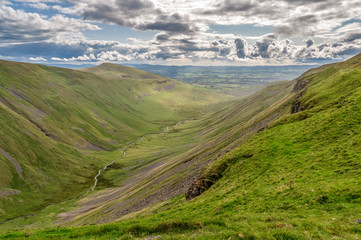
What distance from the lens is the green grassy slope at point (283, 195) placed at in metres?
22.0

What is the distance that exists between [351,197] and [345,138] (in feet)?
55.8

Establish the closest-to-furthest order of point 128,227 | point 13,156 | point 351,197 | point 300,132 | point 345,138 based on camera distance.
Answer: point 351,197
point 128,227
point 345,138
point 300,132
point 13,156

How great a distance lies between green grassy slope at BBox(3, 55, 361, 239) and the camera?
22003 mm

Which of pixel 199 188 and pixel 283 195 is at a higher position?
pixel 283 195

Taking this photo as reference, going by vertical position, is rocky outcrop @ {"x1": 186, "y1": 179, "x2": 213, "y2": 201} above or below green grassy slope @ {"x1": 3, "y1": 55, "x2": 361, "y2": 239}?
below

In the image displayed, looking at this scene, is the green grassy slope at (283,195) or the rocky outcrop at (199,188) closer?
the green grassy slope at (283,195)

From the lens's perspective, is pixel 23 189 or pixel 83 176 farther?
pixel 83 176

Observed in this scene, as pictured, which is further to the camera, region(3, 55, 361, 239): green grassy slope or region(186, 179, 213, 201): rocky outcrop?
region(186, 179, 213, 201): rocky outcrop

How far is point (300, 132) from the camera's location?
47.7 metres

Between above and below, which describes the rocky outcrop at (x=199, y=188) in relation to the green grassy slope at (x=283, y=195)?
below

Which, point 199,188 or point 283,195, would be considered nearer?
point 283,195

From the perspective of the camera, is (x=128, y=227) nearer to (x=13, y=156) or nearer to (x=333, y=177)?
(x=333, y=177)

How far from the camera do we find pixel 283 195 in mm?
29766

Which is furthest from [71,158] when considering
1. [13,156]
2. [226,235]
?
[226,235]
